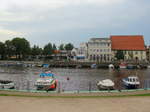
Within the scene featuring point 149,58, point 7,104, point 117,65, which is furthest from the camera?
point 149,58

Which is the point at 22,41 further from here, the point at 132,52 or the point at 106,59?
the point at 132,52

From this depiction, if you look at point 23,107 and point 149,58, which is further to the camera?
point 149,58

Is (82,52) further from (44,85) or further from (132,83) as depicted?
(44,85)

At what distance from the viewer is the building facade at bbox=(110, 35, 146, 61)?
103 m

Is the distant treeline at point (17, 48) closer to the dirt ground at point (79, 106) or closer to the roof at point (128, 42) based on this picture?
the roof at point (128, 42)

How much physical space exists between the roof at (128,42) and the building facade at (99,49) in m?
5.60

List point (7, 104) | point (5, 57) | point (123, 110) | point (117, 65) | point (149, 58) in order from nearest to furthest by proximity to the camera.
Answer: point (123, 110) → point (7, 104) → point (117, 65) → point (149, 58) → point (5, 57)

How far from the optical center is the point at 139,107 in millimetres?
12961

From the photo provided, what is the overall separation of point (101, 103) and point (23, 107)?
5767 mm

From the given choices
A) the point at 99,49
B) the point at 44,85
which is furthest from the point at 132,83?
the point at 99,49

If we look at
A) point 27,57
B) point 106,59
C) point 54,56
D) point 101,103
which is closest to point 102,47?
point 106,59

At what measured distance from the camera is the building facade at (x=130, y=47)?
102688 millimetres

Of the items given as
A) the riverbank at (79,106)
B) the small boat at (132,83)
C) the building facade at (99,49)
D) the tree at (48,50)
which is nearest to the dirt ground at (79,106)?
the riverbank at (79,106)

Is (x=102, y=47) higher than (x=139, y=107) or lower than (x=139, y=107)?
higher
